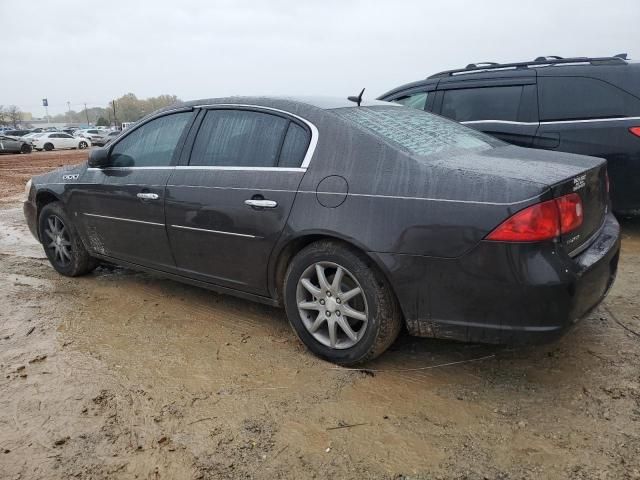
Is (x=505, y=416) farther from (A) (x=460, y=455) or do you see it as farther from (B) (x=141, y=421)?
(B) (x=141, y=421)

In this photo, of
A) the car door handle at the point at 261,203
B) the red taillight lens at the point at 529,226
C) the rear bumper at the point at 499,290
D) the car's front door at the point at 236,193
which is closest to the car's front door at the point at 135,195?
the car's front door at the point at 236,193

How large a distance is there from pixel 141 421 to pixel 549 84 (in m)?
4.85

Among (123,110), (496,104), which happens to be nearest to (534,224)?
(496,104)

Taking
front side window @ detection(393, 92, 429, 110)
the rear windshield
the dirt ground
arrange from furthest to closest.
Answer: front side window @ detection(393, 92, 429, 110), the rear windshield, the dirt ground

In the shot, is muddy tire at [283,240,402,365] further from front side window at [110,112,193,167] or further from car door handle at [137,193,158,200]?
front side window at [110,112,193,167]

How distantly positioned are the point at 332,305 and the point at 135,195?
1.83m

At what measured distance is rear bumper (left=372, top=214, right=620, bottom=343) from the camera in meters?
2.34

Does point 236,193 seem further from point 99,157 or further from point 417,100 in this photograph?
point 417,100

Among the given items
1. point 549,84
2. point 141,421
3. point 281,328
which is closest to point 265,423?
point 141,421

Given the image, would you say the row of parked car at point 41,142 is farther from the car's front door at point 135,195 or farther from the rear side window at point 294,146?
the rear side window at point 294,146

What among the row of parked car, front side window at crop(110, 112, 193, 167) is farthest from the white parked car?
front side window at crop(110, 112, 193, 167)

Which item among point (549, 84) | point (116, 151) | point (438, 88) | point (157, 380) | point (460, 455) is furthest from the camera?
point (438, 88)

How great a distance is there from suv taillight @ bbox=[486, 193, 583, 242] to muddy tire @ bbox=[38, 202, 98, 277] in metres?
3.68

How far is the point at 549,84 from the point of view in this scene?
5312mm
